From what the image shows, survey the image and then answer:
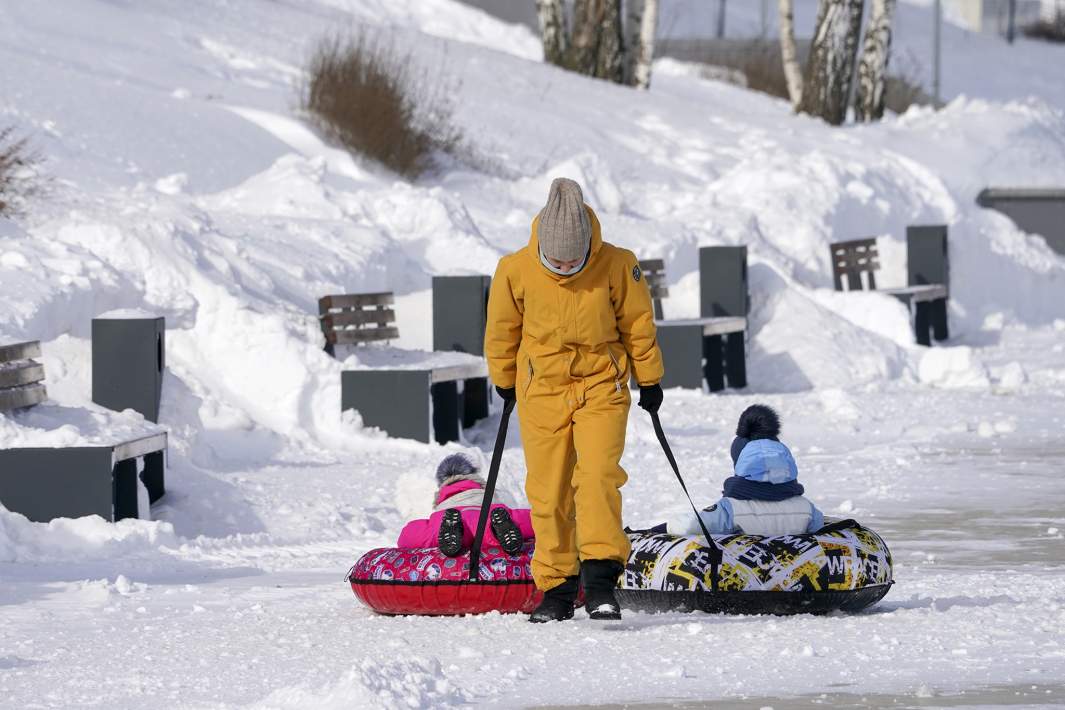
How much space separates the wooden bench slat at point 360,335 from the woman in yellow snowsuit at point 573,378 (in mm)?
6376

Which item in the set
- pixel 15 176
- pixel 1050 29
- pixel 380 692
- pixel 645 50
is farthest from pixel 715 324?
pixel 1050 29

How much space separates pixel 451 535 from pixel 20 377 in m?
3.40

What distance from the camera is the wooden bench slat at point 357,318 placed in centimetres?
1320

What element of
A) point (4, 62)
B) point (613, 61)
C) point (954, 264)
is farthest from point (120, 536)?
point (613, 61)

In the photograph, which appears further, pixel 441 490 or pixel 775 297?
pixel 775 297

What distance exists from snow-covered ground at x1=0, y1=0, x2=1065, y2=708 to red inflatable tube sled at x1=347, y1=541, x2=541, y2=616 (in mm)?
97

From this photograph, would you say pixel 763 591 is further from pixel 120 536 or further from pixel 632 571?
pixel 120 536

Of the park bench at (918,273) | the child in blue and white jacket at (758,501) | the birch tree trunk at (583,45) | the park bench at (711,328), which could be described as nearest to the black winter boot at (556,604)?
the child in blue and white jacket at (758,501)

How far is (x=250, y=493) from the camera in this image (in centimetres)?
1034

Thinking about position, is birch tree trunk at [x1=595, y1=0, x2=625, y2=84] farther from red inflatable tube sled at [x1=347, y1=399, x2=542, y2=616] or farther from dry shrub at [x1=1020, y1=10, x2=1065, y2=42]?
dry shrub at [x1=1020, y1=10, x2=1065, y2=42]

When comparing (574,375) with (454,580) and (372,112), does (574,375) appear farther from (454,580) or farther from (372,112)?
(372,112)

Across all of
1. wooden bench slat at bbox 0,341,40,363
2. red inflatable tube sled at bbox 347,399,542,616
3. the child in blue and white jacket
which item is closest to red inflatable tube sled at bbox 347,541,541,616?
→ red inflatable tube sled at bbox 347,399,542,616

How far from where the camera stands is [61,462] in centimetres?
891

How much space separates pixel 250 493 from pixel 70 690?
4637 millimetres
